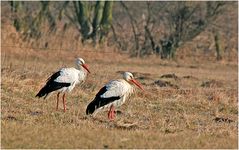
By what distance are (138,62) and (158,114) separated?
49.8ft

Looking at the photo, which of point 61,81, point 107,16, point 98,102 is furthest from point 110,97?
point 107,16

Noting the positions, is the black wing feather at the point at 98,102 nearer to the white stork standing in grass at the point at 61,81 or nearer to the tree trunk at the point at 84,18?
the white stork standing in grass at the point at 61,81

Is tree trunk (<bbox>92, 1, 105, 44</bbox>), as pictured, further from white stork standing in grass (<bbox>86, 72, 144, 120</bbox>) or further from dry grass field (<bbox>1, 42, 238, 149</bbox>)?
white stork standing in grass (<bbox>86, 72, 144, 120</bbox>)

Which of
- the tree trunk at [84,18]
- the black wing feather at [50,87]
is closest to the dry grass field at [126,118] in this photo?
the black wing feather at [50,87]

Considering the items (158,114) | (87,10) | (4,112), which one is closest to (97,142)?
(4,112)

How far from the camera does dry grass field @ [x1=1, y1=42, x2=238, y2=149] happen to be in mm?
8852

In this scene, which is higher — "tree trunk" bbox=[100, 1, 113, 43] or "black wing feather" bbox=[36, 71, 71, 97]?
"tree trunk" bbox=[100, 1, 113, 43]

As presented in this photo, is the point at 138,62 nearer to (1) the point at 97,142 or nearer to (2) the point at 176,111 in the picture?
(2) the point at 176,111

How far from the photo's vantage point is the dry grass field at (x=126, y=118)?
8.85 m

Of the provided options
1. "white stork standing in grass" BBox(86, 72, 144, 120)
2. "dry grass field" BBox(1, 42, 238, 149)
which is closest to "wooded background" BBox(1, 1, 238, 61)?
"dry grass field" BBox(1, 42, 238, 149)

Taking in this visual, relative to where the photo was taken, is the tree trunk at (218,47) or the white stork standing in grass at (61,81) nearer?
the white stork standing in grass at (61,81)

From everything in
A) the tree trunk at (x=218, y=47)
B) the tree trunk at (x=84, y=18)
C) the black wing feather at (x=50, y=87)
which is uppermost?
the tree trunk at (x=84, y=18)

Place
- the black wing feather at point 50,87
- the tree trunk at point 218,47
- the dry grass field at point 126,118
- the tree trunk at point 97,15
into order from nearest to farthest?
the dry grass field at point 126,118, the black wing feather at point 50,87, the tree trunk at point 218,47, the tree trunk at point 97,15

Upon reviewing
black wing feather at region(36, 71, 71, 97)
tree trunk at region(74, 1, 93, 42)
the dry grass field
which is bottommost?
the dry grass field
